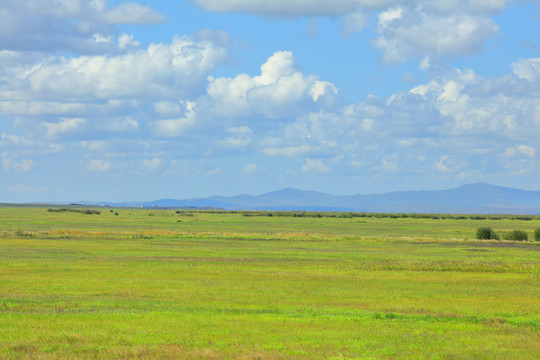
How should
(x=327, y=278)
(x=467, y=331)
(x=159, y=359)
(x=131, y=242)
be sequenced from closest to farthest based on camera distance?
1. (x=159, y=359)
2. (x=467, y=331)
3. (x=327, y=278)
4. (x=131, y=242)

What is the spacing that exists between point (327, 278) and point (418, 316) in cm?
1471

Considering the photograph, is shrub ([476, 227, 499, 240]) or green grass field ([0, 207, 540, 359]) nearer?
green grass field ([0, 207, 540, 359])

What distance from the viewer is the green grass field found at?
67.2 feet

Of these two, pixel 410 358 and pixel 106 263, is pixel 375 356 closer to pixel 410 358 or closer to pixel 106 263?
pixel 410 358

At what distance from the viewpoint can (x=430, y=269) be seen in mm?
47406

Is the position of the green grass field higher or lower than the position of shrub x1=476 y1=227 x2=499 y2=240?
lower

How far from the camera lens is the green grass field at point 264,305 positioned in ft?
67.2

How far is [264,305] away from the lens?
29234 millimetres

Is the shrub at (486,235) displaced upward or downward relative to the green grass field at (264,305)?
upward

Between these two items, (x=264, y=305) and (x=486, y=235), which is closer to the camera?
(x=264, y=305)

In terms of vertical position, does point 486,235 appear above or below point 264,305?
above

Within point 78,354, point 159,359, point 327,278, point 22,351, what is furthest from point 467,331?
point 327,278

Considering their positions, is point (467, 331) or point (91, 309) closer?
point (467, 331)

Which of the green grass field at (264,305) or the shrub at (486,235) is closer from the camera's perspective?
the green grass field at (264,305)
